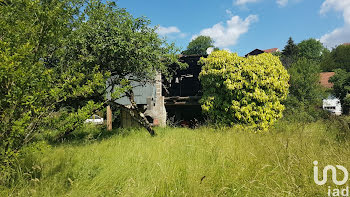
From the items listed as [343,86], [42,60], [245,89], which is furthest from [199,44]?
[42,60]

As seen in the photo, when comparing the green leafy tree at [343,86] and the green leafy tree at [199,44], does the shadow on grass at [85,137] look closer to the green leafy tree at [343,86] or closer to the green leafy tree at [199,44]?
the green leafy tree at [343,86]

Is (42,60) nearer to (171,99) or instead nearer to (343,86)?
(171,99)

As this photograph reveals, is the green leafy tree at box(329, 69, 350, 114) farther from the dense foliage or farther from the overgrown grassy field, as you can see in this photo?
the dense foliage

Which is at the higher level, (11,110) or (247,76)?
(247,76)

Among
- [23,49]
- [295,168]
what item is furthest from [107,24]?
[295,168]

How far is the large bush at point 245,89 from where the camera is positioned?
8.73 m

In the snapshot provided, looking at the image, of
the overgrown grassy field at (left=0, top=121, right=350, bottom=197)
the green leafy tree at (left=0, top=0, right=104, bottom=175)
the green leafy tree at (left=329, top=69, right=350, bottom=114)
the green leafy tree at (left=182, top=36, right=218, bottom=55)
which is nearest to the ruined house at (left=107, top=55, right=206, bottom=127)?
the overgrown grassy field at (left=0, top=121, right=350, bottom=197)

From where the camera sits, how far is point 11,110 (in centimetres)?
296

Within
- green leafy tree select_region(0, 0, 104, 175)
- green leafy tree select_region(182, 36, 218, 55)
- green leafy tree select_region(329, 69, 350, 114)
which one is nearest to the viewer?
green leafy tree select_region(0, 0, 104, 175)

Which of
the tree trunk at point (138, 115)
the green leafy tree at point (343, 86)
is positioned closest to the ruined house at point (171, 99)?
the tree trunk at point (138, 115)

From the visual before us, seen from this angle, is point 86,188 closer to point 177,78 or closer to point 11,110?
point 11,110

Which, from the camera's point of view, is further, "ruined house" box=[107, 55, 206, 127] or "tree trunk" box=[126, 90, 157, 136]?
"ruined house" box=[107, 55, 206, 127]

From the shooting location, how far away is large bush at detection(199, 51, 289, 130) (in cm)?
873

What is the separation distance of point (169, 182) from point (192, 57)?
1031cm
